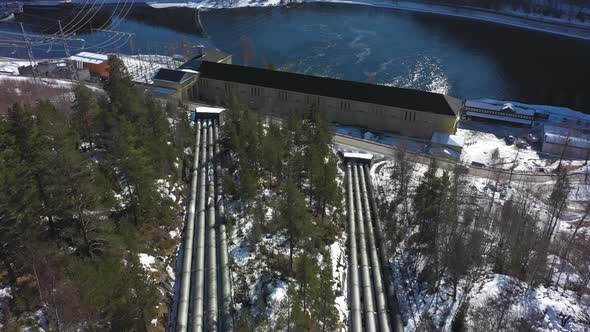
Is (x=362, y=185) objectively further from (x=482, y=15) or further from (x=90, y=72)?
(x=482, y=15)

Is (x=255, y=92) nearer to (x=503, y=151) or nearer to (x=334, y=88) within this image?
(x=334, y=88)

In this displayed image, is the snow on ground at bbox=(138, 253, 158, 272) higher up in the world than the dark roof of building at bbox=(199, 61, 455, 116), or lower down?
lower down

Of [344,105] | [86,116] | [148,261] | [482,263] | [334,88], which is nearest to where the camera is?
[148,261]

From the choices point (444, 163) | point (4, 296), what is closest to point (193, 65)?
point (444, 163)

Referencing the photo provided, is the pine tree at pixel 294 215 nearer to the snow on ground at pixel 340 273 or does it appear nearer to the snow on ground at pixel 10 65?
the snow on ground at pixel 340 273

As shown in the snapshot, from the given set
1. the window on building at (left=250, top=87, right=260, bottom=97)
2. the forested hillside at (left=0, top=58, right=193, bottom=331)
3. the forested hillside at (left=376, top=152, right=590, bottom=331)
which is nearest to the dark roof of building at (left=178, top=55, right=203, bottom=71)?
the window on building at (left=250, top=87, right=260, bottom=97)

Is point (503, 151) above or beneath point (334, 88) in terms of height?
beneath

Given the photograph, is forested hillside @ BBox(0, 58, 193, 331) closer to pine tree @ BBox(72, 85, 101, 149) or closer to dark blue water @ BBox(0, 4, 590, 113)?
pine tree @ BBox(72, 85, 101, 149)
